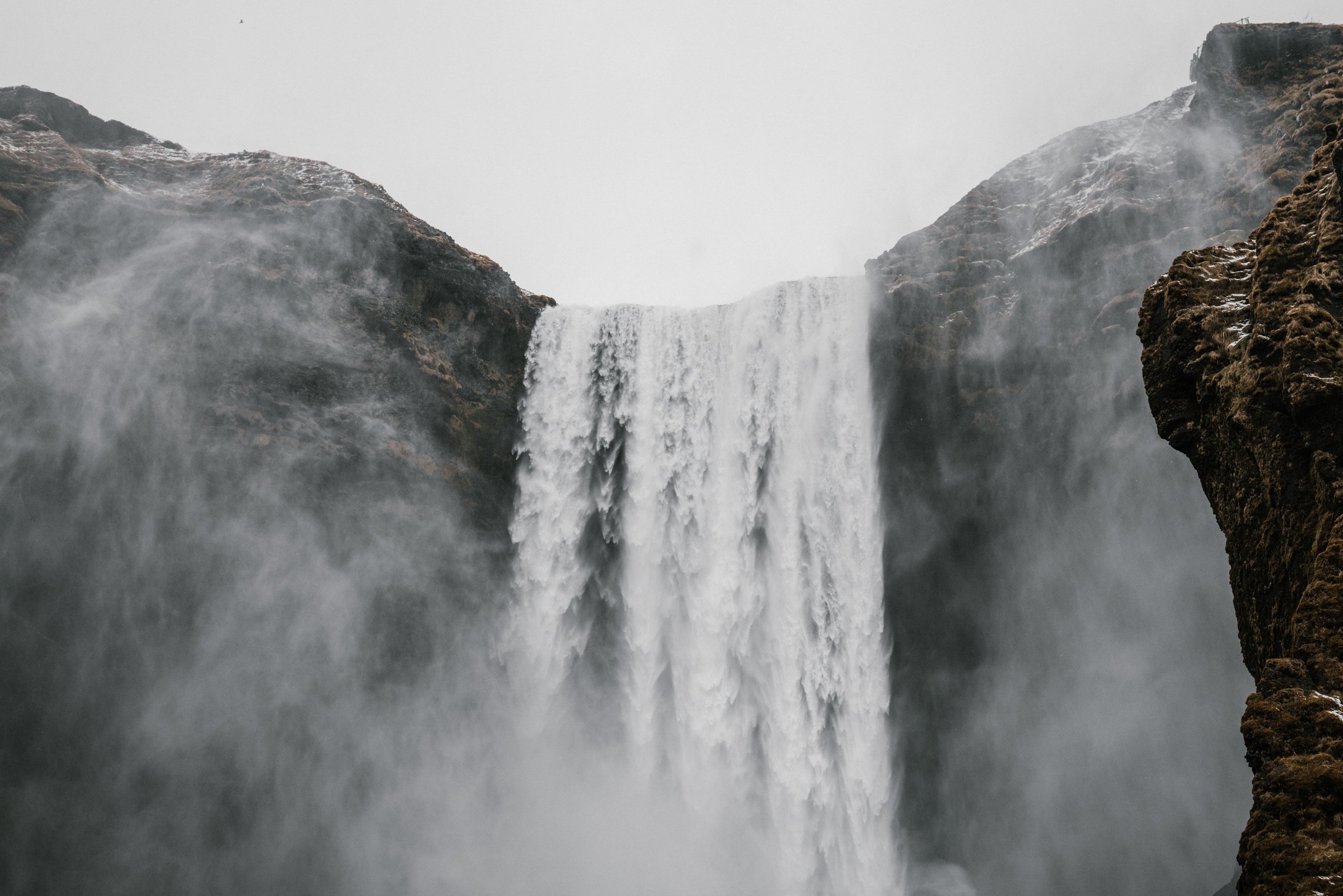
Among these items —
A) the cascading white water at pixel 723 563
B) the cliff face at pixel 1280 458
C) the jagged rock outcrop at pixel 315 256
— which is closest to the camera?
the cliff face at pixel 1280 458

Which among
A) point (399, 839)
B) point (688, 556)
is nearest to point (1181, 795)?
point (688, 556)

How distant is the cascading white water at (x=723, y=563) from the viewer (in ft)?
71.9

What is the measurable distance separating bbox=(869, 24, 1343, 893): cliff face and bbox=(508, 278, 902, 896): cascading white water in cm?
135

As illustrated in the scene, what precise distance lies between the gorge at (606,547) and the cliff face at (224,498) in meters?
0.10

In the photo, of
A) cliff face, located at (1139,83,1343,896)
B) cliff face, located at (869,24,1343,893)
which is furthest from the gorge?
cliff face, located at (1139,83,1343,896)

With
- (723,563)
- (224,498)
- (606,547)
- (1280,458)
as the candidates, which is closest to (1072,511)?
(723,563)

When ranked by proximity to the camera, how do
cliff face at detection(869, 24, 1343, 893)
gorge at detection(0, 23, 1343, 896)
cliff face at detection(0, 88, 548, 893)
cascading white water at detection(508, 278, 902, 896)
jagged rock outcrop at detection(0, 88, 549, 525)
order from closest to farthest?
cliff face at detection(869, 24, 1343, 893)
cliff face at detection(0, 88, 548, 893)
gorge at detection(0, 23, 1343, 896)
cascading white water at detection(508, 278, 902, 896)
jagged rock outcrop at detection(0, 88, 549, 525)

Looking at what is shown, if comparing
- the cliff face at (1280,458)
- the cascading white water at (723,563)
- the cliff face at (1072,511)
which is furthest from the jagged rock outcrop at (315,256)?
the cliff face at (1280,458)

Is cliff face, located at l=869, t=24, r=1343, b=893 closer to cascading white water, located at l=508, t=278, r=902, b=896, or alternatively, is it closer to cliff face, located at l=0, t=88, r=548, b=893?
cascading white water, located at l=508, t=278, r=902, b=896

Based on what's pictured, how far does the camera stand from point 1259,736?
5348mm

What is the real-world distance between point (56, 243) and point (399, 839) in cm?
1826

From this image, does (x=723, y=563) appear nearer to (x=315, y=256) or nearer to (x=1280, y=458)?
(x=315, y=256)

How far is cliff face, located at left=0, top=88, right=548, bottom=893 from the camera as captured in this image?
19.6 metres

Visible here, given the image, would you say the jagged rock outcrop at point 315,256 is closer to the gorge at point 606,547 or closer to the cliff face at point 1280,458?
the gorge at point 606,547
